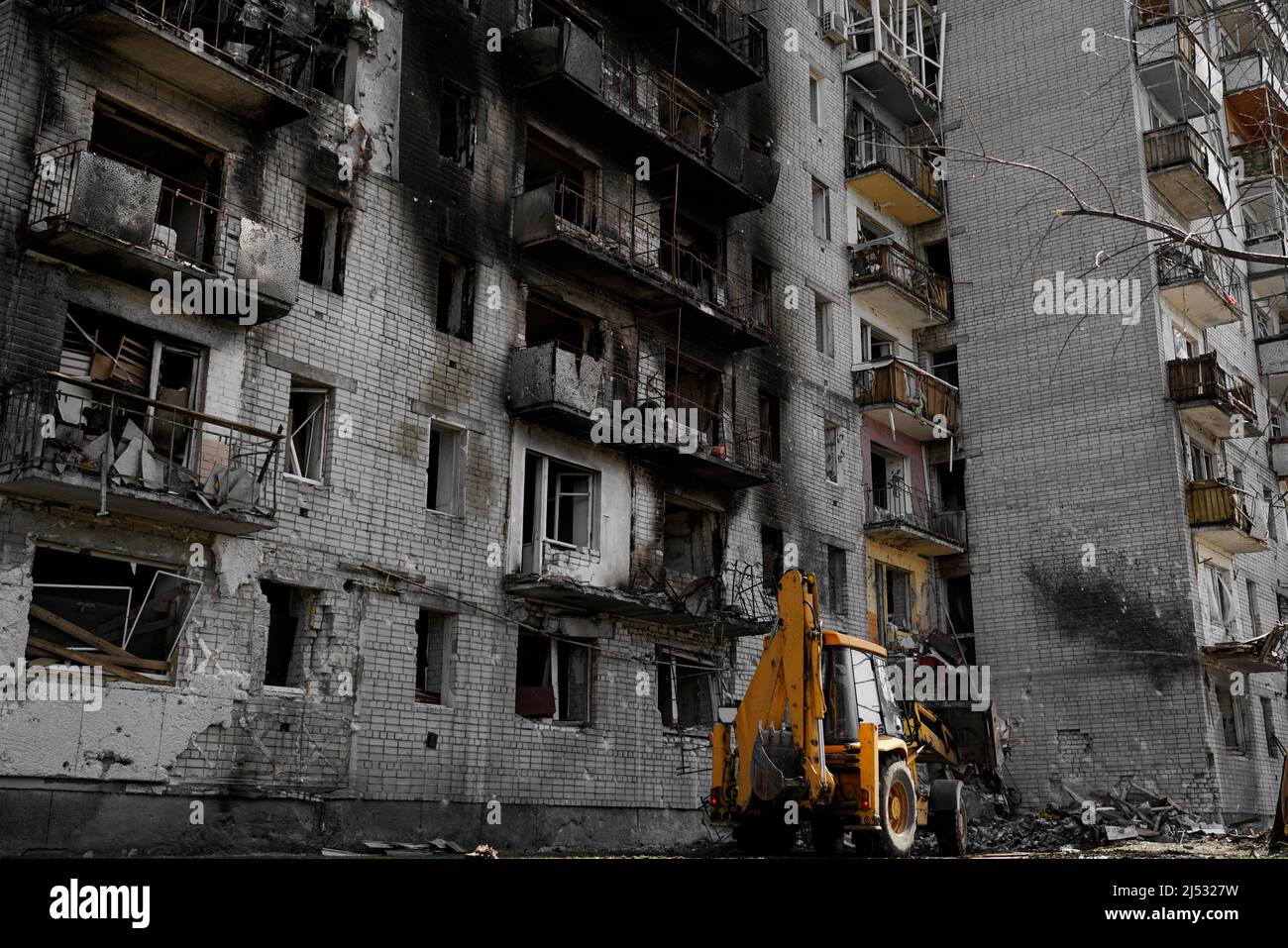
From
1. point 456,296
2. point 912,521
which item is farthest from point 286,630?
point 912,521

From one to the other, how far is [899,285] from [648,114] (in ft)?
29.7

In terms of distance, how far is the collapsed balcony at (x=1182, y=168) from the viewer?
3039 cm

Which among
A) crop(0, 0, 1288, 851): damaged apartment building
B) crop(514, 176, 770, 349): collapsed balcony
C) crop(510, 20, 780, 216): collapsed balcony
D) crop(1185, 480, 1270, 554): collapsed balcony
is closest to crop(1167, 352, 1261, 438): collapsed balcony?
crop(0, 0, 1288, 851): damaged apartment building

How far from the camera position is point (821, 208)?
31.2 metres

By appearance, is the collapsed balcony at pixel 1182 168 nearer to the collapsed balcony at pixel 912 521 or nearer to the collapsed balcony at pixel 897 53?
the collapsed balcony at pixel 897 53

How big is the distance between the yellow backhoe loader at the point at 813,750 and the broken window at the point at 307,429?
707cm

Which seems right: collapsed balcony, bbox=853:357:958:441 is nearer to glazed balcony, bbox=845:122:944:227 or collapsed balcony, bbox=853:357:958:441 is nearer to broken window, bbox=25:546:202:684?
glazed balcony, bbox=845:122:944:227

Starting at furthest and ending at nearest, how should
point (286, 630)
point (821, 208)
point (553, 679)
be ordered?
point (821, 208) < point (553, 679) < point (286, 630)

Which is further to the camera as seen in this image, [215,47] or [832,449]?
[832,449]

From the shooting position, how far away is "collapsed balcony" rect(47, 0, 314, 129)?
15.3 meters

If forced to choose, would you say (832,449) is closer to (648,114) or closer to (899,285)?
(899,285)

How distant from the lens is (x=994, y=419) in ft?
105

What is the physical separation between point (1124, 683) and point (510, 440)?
1707 cm
